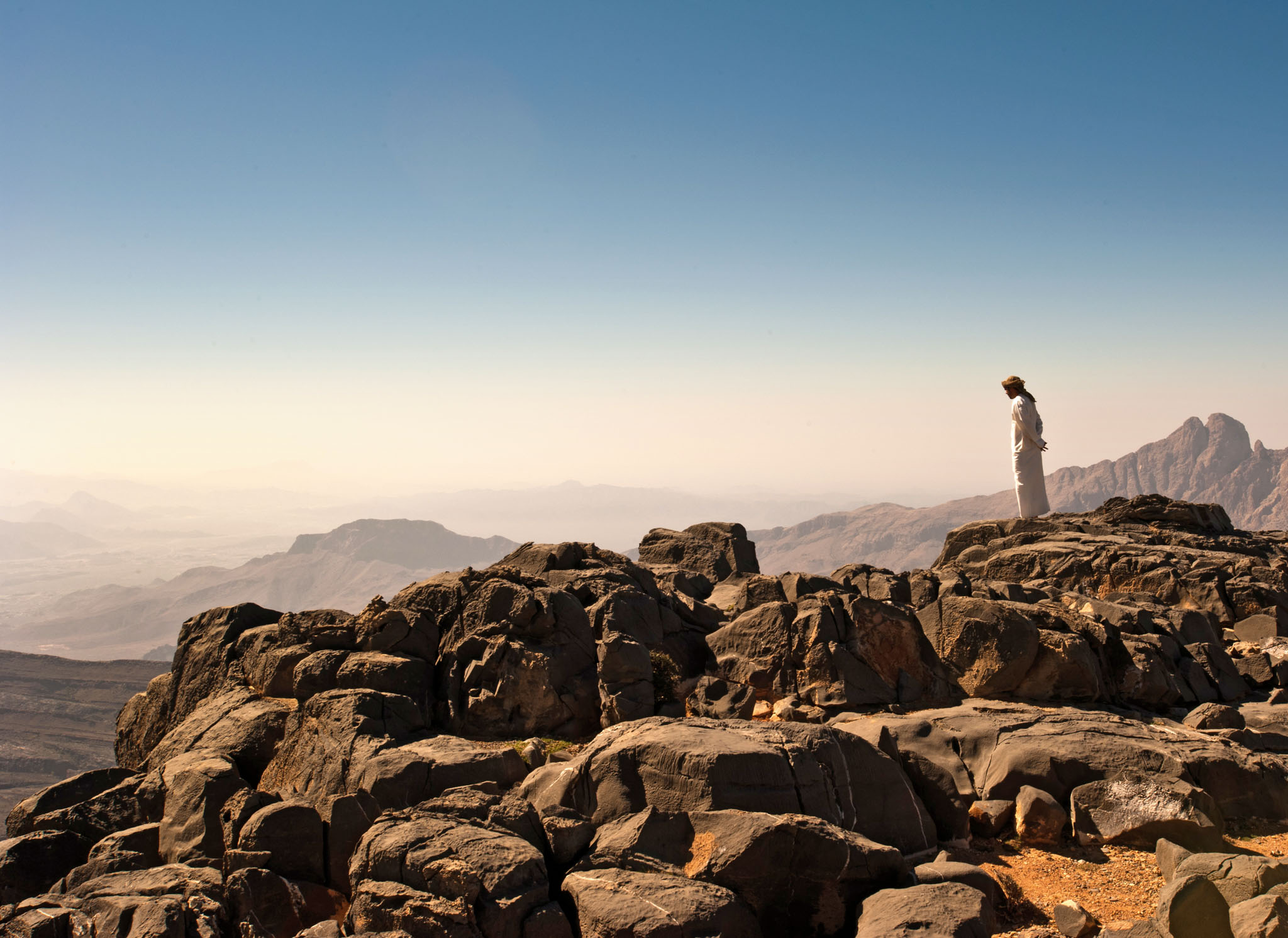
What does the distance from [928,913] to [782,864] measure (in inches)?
58.1

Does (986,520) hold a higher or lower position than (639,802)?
higher

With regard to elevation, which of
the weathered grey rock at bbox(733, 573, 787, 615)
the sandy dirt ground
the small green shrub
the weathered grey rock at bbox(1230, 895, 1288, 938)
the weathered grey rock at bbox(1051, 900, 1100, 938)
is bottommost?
the sandy dirt ground

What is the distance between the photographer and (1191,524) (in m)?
28.0

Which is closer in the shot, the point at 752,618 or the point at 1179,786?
the point at 1179,786

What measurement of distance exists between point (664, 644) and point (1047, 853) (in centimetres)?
760

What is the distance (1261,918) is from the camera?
705 centimetres

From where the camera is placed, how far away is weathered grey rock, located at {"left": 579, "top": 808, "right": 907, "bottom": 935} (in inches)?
326

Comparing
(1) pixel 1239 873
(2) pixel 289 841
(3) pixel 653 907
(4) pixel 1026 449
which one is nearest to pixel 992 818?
(1) pixel 1239 873

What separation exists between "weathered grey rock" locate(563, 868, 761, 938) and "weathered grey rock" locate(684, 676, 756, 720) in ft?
18.4

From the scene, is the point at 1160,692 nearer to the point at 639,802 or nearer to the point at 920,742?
the point at 920,742

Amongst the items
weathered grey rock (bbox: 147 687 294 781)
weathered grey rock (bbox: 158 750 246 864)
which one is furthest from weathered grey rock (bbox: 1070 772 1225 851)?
weathered grey rock (bbox: 147 687 294 781)

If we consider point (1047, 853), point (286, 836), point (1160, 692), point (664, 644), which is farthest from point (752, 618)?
point (286, 836)

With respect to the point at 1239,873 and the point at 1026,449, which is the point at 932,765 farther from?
the point at 1026,449

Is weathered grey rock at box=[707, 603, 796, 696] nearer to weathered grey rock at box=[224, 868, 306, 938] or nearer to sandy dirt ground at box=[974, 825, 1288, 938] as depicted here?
sandy dirt ground at box=[974, 825, 1288, 938]
